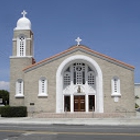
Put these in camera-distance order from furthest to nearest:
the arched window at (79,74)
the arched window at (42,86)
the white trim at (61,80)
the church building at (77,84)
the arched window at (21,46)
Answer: the arched window at (21,46) → the arched window at (79,74) → the arched window at (42,86) → the white trim at (61,80) → the church building at (77,84)

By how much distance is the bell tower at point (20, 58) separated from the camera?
3719 centimetres

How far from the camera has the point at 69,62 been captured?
35500mm

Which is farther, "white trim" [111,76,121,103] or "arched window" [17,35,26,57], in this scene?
"arched window" [17,35,26,57]

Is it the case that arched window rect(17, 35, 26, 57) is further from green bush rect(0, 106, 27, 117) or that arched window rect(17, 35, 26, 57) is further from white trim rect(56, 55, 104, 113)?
green bush rect(0, 106, 27, 117)

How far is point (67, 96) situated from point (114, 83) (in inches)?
250

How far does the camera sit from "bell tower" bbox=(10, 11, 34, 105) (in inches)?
1464

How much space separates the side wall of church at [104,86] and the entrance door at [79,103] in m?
3.09

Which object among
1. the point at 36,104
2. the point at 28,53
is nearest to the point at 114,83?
the point at 36,104

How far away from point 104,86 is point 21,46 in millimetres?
12757

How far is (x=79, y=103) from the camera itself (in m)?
36.0

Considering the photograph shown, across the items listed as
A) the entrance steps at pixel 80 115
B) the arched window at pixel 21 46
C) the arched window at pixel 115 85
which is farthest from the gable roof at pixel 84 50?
the entrance steps at pixel 80 115


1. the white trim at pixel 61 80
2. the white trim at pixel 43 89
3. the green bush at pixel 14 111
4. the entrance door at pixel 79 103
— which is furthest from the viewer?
the entrance door at pixel 79 103

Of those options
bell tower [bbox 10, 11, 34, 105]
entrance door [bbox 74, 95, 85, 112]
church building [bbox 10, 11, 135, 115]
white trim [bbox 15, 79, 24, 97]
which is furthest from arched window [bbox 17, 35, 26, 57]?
entrance door [bbox 74, 95, 85, 112]

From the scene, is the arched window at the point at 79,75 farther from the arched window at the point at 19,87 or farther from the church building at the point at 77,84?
the arched window at the point at 19,87
